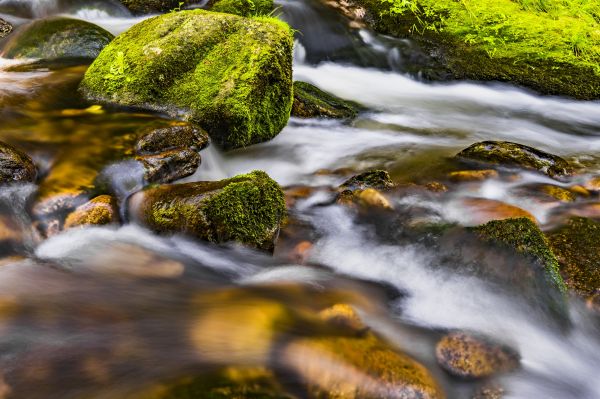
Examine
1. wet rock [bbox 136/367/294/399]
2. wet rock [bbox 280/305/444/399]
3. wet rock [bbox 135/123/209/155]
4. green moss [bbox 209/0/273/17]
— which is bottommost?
wet rock [bbox 280/305/444/399]

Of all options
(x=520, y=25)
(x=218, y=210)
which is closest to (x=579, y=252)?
(x=218, y=210)

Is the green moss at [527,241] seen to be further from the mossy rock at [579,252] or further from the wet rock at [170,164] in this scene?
the wet rock at [170,164]

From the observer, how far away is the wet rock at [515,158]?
554 centimetres

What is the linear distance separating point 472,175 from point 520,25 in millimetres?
5228

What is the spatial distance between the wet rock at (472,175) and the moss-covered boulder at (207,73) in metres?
2.14

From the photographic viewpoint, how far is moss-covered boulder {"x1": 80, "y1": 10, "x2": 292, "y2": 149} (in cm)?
524

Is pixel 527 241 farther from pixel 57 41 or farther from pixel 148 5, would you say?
pixel 148 5

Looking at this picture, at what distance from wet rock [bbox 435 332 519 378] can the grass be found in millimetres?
6720

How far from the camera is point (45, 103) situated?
5379 mm

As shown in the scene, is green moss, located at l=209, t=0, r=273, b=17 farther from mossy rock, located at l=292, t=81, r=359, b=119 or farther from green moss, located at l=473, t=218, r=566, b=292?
A: green moss, located at l=473, t=218, r=566, b=292

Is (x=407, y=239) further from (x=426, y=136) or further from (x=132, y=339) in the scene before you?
(x=426, y=136)

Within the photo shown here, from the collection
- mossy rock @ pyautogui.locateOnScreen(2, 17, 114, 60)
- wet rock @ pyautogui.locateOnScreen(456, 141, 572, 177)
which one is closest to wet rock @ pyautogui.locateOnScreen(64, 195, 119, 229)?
mossy rock @ pyautogui.locateOnScreen(2, 17, 114, 60)

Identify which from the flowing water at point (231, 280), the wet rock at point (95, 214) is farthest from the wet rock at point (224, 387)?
the wet rock at point (95, 214)

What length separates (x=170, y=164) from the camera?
15.1 feet
